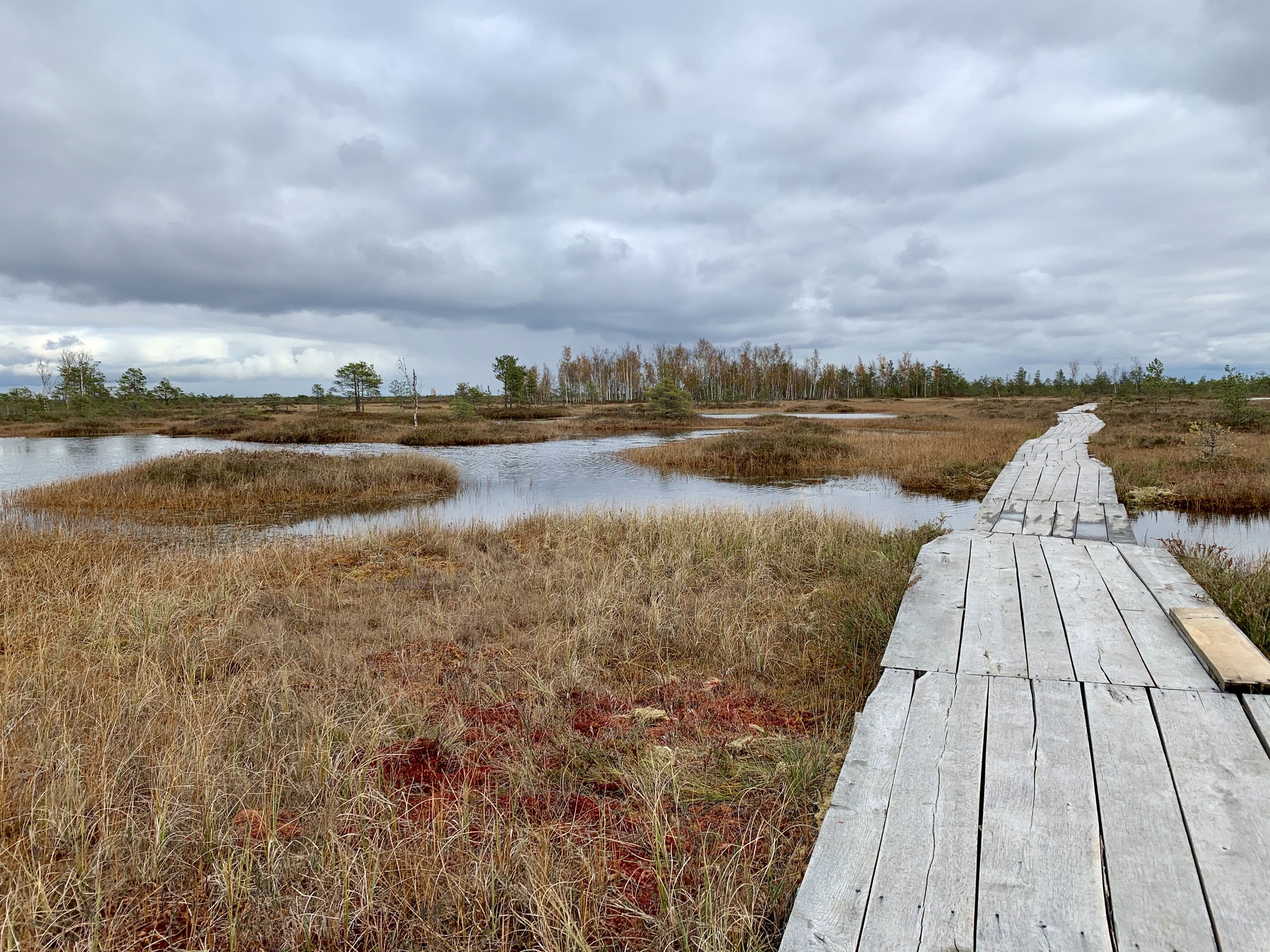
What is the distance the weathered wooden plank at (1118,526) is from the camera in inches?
275

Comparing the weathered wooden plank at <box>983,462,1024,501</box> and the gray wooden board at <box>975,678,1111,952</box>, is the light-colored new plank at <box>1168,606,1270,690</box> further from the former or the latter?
the weathered wooden plank at <box>983,462,1024,501</box>

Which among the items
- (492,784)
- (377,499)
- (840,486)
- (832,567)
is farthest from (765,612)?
(377,499)

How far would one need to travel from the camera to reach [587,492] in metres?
A: 17.5

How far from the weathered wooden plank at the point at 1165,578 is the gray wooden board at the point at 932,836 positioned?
2.58 meters

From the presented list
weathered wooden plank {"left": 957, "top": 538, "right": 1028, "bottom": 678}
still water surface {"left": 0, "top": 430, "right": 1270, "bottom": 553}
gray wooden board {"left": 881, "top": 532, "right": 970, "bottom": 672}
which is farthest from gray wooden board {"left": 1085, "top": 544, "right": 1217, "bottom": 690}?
still water surface {"left": 0, "top": 430, "right": 1270, "bottom": 553}

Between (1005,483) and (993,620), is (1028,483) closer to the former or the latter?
(1005,483)

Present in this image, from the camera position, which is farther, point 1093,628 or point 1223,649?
point 1093,628

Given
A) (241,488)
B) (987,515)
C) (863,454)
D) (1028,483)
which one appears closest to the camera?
(987,515)

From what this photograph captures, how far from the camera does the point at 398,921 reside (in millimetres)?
2258

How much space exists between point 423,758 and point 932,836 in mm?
2479

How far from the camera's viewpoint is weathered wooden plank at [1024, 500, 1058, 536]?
746 cm

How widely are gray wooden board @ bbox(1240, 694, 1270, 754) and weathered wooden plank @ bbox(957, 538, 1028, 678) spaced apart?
0.91 m

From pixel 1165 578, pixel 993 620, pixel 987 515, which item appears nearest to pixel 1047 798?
pixel 993 620

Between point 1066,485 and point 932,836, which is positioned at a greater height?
point 1066,485
